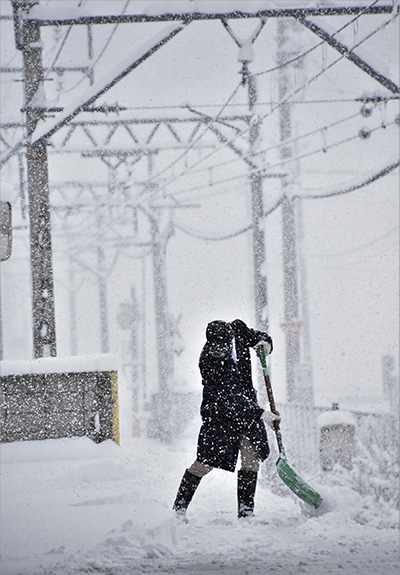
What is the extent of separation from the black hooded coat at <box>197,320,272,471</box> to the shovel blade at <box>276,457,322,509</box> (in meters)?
0.40

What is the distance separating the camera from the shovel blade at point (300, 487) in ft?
→ 18.7

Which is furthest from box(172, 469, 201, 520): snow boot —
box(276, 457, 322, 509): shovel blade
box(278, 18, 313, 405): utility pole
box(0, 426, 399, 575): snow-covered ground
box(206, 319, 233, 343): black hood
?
box(278, 18, 313, 405): utility pole

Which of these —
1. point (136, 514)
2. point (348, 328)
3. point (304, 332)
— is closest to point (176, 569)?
point (136, 514)

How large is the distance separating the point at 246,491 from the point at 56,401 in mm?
4283

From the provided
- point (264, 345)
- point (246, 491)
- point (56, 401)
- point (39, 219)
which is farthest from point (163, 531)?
point (39, 219)

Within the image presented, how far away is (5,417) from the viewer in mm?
9211

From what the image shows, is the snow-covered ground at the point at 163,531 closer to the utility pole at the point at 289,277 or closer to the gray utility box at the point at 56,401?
the gray utility box at the point at 56,401

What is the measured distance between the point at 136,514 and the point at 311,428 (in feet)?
19.0

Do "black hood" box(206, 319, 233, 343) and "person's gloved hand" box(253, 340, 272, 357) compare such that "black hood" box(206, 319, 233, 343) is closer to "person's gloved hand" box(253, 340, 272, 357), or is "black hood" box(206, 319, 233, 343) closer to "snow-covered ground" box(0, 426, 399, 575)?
"person's gloved hand" box(253, 340, 272, 357)

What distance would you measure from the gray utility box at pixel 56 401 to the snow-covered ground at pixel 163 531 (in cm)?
133

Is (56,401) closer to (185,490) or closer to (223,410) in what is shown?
(185,490)

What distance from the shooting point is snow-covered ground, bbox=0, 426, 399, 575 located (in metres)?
4.45

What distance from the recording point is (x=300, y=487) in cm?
572

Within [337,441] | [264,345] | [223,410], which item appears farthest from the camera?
[337,441]
